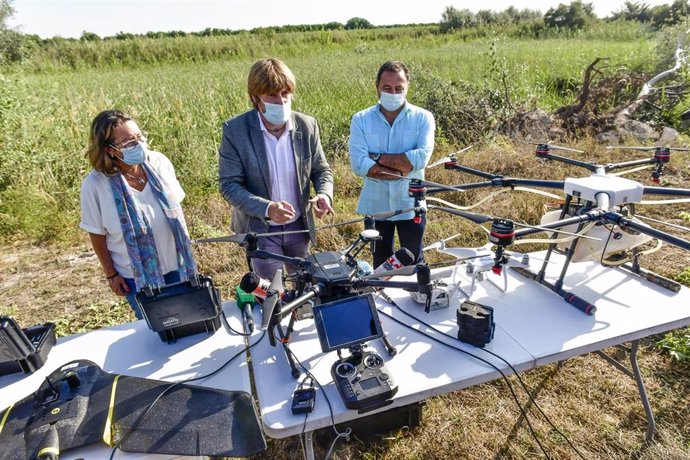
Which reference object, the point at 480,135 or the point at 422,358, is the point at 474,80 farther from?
the point at 422,358

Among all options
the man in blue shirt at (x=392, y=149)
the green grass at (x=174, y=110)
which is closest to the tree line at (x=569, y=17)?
the green grass at (x=174, y=110)

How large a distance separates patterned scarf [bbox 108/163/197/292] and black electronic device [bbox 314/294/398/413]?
1.25 meters

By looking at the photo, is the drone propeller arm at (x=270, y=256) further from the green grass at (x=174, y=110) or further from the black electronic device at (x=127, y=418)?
the green grass at (x=174, y=110)

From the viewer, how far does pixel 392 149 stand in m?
3.20

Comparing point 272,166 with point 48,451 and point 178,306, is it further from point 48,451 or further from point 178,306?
point 48,451

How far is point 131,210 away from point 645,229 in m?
2.60

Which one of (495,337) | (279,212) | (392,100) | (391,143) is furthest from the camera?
(391,143)

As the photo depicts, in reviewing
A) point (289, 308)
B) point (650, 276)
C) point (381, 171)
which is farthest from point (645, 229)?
point (381, 171)

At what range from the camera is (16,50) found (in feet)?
44.5

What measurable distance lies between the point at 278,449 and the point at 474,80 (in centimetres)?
1006

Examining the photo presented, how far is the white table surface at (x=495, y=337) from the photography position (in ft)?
5.75

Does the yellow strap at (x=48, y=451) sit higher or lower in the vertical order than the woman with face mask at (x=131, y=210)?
lower

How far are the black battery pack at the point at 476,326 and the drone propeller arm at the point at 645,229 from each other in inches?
27.5

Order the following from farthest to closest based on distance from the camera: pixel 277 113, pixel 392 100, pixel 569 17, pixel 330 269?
pixel 569 17
pixel 392 100
pixel 277 113
pixel 330 269
